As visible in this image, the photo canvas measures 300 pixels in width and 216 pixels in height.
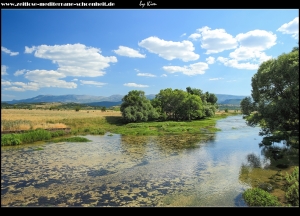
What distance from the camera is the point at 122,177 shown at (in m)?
15.9

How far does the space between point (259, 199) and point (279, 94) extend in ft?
35.4

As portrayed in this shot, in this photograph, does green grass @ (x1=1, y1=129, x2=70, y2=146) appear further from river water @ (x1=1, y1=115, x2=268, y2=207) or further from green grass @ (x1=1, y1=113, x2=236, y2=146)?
river water @ (x1=1, y1=115, x2=268, y2=207)

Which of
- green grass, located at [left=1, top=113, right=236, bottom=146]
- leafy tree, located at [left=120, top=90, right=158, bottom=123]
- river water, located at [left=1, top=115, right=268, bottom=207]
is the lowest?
river water, located at [left=1, top=115, right=268, bottom=207]

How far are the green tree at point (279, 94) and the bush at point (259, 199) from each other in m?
4.76

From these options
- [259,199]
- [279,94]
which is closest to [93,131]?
[279,94]

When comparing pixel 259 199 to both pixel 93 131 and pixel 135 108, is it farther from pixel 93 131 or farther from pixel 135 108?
pixel 135 108

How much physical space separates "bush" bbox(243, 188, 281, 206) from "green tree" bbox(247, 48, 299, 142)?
4756mm

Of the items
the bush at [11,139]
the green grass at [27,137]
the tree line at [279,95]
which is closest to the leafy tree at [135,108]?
the green grass at [27,137]

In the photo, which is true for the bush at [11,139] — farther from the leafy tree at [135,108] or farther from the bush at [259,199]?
the leafy tree at [135,108]

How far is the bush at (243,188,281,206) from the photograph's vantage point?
1094 cm

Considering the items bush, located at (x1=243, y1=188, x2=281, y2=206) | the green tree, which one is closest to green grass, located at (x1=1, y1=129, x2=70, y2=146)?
bush, located at (x1=243, y1=188, x2=281, y2=206)

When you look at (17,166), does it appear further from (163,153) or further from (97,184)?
(163,153)

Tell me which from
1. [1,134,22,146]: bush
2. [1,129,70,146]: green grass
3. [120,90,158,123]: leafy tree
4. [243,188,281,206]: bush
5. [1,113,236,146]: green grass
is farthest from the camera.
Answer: [120,90,158,123]: leafy tree
